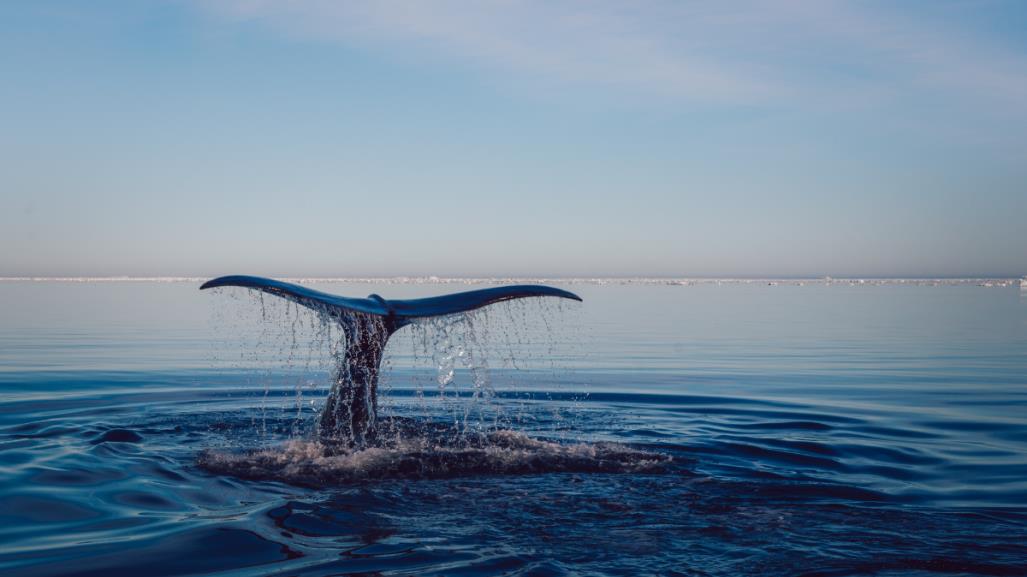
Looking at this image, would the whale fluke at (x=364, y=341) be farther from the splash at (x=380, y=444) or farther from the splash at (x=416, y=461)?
the splash at (x=416, y=461)

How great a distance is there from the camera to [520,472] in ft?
25.1

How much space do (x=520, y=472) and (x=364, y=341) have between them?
191cm

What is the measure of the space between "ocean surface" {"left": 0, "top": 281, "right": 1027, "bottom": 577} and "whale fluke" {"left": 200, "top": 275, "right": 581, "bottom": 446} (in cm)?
20

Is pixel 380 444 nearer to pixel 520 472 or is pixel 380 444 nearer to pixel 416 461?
pixel 416 461

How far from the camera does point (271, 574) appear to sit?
190 inches

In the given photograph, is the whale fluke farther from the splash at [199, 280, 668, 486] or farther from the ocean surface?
the ocean surface

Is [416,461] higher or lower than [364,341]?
lower

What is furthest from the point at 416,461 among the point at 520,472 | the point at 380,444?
the point at 520,472

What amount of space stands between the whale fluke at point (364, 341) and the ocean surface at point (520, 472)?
0.20 metres

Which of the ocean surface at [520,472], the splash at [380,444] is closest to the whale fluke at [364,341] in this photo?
the splash at [380,444]

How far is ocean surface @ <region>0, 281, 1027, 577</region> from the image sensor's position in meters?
5.21

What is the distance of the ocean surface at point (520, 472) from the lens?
5.21 m

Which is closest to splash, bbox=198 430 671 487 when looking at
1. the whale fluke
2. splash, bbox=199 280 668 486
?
splash, bbox=199 280 668 486

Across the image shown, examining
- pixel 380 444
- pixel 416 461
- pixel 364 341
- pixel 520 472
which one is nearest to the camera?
pixel 520 472
